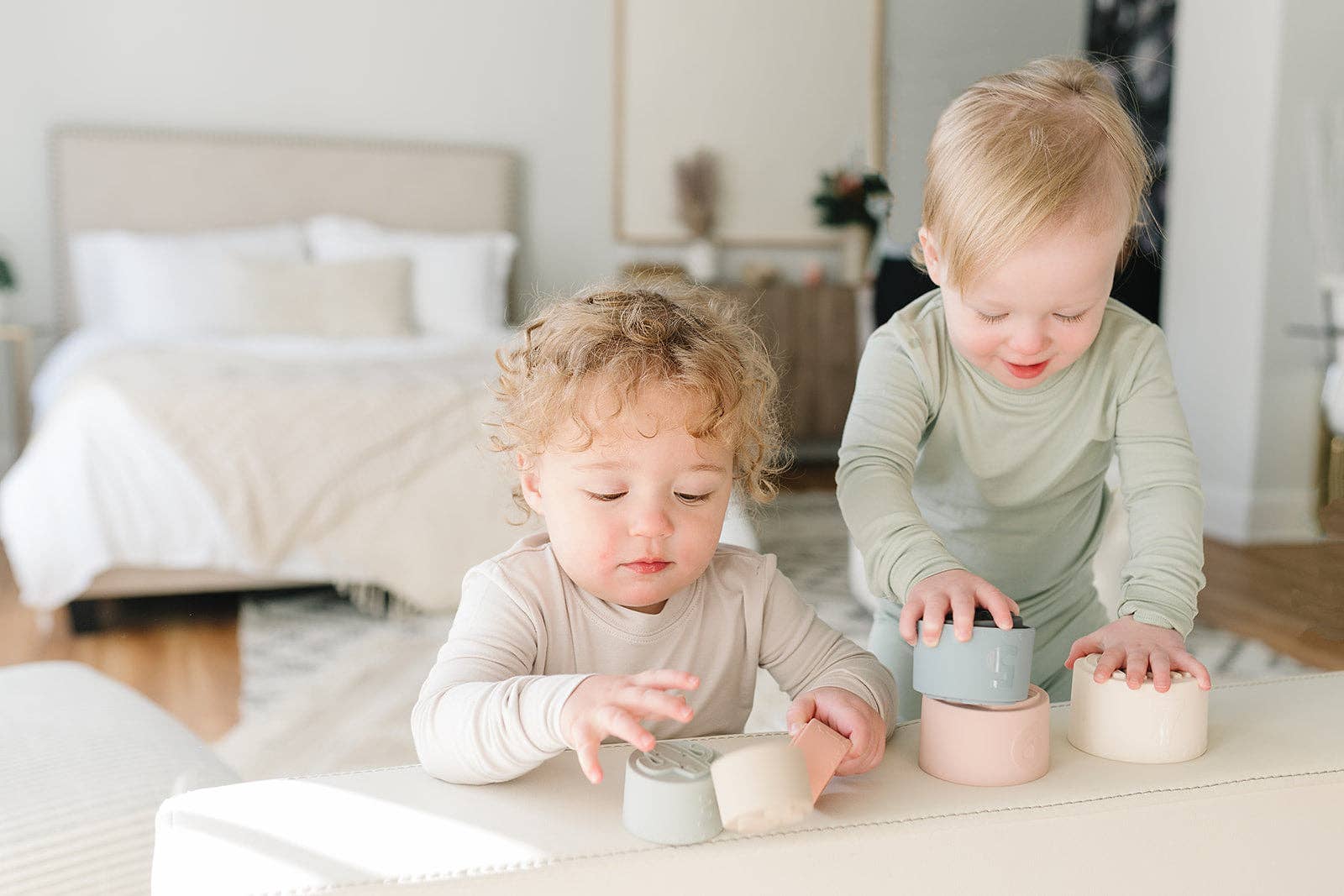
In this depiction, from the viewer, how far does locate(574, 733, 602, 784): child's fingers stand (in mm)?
743

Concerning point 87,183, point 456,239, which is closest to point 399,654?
point 456,239

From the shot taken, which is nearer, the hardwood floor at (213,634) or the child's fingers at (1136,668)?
the child's fingers at (1136,668)

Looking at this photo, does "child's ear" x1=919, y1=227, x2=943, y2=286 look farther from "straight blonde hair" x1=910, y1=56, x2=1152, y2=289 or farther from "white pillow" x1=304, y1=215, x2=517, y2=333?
"white pillow" x1=304, y1=215, x2=517, y2=333

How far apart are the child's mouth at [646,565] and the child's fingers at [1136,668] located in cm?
35

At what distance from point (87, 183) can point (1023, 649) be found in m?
4.84

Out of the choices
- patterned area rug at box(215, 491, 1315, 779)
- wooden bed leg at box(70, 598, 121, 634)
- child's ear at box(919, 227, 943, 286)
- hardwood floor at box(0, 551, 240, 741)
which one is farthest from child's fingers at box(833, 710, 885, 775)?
wooden bed leg at box(70, 598, 121, 634)

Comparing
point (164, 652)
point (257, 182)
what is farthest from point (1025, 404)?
point (257, 182)

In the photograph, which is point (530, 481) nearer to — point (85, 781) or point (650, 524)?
point (650, 524)

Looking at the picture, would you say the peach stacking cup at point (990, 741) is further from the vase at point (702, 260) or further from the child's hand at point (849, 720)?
the vase at point (702, 260)

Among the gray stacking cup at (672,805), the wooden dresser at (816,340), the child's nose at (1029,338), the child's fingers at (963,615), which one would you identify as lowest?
the wooden dresser at (816,340)

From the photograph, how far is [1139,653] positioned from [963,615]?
0.17 m

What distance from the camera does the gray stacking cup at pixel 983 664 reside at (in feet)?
2.61

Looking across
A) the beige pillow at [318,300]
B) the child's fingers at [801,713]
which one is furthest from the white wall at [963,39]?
the child's fingers at [801,713]

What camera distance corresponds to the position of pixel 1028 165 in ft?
3.27
